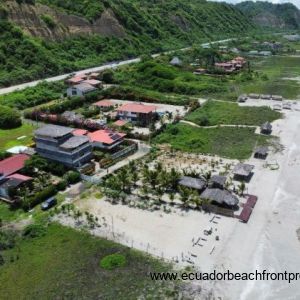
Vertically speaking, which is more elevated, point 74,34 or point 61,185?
point 74,34

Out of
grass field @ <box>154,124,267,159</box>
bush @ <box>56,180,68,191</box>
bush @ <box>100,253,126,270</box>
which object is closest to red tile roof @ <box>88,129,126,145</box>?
grass field @ <box>154,124,267,159</box>

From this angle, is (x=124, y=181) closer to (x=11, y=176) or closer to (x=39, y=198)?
(x=39, y=198)

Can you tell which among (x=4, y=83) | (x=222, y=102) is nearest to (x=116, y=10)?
(x=4, y=83)

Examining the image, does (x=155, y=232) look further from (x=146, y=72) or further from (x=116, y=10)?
(x=116, y=10)

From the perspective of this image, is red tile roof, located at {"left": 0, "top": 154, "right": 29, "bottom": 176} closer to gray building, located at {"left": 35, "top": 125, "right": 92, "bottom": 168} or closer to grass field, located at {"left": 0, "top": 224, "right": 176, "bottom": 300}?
gray building, located at {"left": 35, "top": 125, "right": 92, "bottom": 168}

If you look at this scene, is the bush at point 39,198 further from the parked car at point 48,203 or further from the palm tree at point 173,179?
the palm tree at point 173,179

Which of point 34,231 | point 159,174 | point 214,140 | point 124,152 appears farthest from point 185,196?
point 214,140

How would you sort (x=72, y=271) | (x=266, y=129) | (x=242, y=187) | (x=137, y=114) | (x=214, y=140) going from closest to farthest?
(x=72, y=271) < (x=242, y=187) < (x=214, y=140) < (x=266, y=129) < (x=137, y=114)
